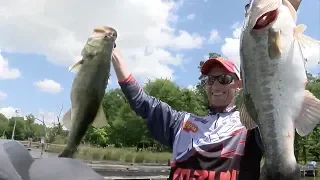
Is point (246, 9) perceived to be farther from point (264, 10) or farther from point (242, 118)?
point (242, 118)

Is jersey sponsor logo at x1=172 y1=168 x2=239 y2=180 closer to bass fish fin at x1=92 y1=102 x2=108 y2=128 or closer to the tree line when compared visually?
bass fish fin at x1=92 y1=102 x2=108 y2=128

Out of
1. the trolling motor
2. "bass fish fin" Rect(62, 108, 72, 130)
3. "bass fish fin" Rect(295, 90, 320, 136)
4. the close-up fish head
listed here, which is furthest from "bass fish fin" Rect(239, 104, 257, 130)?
"bass fish fin" Rect(62, 108, 72, 130)

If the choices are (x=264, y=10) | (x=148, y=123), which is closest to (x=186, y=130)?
(x=148, y=123)

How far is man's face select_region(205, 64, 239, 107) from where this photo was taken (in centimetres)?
345

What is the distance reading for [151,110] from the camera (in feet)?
12.4

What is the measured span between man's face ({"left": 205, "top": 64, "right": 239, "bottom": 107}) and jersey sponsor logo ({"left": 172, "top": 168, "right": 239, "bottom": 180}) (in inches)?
22.2

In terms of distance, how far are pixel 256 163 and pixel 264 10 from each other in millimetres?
1377

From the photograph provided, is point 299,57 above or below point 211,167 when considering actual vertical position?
above

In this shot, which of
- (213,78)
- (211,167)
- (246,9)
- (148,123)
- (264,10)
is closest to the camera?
(264,10)

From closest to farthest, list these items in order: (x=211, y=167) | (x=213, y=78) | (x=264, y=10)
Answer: (x=264, y=10)
(x=211, y=167)
(x=213, y=78)

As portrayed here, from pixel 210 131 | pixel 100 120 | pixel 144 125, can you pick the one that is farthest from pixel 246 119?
pixel 144 125

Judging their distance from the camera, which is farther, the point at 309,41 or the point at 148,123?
the point at 148,123

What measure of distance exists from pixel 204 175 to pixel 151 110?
2.68 ft

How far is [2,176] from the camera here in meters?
1.85
